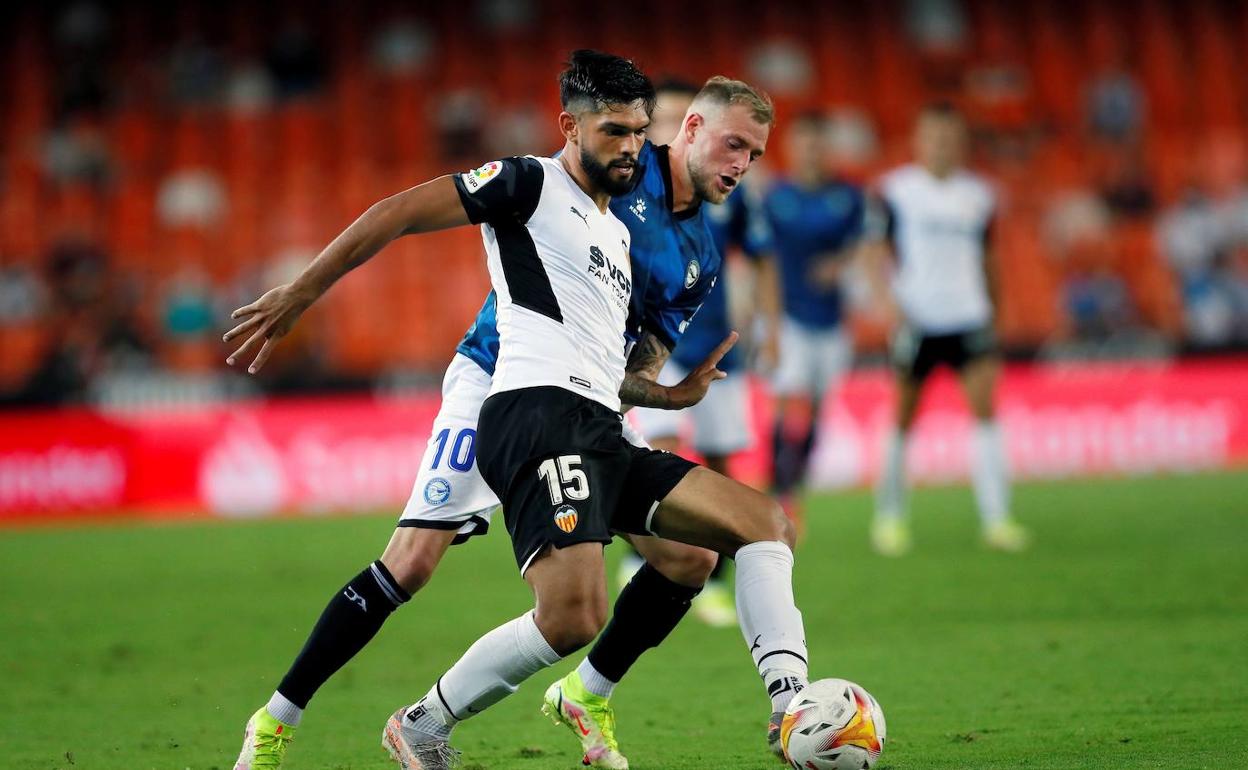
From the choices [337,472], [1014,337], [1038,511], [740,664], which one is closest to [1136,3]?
[1014,337]

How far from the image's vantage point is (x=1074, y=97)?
70.9 feet

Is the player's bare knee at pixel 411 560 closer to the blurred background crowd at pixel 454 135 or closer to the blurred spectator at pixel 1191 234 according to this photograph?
the blurred background crowd at pixel 454 135

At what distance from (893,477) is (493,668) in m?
6.30

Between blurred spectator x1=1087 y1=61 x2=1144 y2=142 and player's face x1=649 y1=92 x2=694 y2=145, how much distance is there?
1484 cm

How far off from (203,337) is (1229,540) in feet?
37.0

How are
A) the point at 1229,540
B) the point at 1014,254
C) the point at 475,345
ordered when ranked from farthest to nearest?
1. the point at 1014,254
2. the point at 1229,540
3. the point at 475,345

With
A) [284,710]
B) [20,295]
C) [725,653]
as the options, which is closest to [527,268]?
[284,710]

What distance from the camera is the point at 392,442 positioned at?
15062mm

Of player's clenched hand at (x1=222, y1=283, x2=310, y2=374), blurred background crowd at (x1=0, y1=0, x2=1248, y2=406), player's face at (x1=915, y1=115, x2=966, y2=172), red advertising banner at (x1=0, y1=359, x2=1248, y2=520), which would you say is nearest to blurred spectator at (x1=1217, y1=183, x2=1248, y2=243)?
blurred background crowd at (x1=0, y1=0, x2=1248, y2=406)

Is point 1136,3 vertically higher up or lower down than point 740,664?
higher up

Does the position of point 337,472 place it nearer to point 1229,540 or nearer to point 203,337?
point 203,337

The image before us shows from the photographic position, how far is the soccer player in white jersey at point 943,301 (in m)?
10.4

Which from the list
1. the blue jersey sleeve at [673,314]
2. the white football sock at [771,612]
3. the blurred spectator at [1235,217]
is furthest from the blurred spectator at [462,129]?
the white football sock at [771,612]

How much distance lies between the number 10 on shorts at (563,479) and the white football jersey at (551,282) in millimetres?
248
